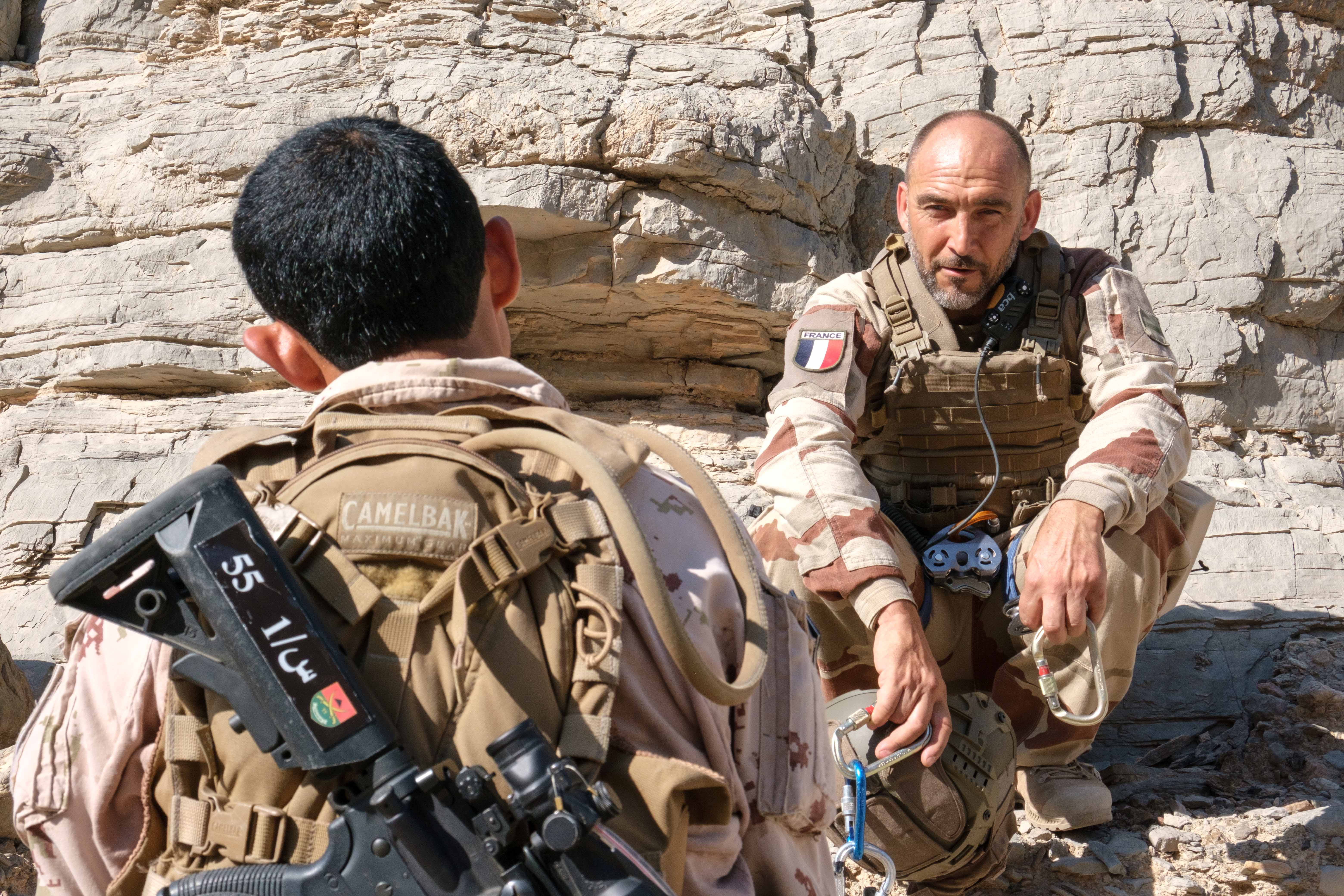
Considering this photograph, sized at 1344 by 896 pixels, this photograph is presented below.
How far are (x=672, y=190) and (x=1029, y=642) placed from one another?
8.88ft

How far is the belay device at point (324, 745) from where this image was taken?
3.73 ft

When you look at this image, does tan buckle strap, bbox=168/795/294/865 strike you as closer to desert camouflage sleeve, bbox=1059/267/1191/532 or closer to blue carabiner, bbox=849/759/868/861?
blue carabiner, bbox=849/759/868/861

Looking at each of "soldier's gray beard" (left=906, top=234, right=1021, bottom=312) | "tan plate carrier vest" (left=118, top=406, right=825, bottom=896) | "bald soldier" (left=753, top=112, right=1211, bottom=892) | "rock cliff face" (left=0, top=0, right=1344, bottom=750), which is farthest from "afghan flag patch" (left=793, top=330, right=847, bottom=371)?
"tan plate carrier vest" (left=118, top=406, right=825, bottom=896)

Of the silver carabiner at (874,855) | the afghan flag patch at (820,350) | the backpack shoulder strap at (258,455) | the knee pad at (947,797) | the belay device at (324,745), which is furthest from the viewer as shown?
the afghan flag patch at (820,350)

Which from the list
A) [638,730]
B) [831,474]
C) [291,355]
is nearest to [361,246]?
[291,355]

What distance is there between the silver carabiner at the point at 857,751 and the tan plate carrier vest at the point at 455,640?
1.06m

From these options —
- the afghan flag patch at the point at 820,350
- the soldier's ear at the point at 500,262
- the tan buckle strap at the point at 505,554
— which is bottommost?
the afghan flag patch at the point at 820,350

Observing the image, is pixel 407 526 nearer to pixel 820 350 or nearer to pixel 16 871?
pixel 820 350

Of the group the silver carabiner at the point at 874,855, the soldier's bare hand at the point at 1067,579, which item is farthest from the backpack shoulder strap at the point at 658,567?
the soldier's bare hand at the point at 1067,579

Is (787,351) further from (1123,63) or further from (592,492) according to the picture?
(1123,63)

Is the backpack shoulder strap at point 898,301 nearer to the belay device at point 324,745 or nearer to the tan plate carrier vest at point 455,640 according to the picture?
the tan plate carrier vest at point 455,640

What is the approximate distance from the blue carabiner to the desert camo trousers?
527 mm

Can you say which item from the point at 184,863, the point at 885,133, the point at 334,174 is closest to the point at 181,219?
the point at 885,133

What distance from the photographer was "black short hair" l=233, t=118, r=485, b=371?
53.9 inches
